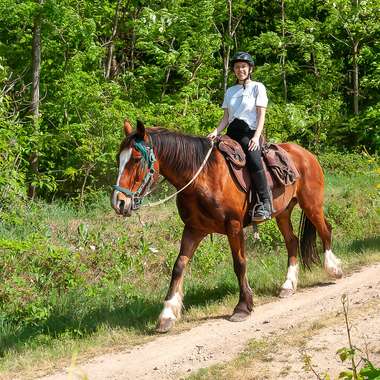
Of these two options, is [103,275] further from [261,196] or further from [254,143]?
[254,143]

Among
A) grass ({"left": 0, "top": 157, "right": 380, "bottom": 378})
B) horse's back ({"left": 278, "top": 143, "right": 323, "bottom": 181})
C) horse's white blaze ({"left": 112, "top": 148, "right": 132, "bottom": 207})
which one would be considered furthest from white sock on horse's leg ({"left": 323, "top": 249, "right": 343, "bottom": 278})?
horse's white blaze ({"left": 112, "top": 148, "right": 132, "bottom": 207})

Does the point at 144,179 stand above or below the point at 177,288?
above

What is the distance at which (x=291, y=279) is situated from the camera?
823 centimetres

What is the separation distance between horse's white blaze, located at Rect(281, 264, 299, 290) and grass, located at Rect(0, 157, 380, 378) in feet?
0.69

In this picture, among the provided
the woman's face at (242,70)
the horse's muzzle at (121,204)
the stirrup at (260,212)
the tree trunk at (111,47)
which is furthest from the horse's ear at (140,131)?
Result: the tree trunk at (111,47)

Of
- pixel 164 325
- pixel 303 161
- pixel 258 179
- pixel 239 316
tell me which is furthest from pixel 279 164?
pixel 164 325

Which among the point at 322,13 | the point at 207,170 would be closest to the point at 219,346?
the point at 207,170

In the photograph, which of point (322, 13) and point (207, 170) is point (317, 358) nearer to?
point (207, 170)

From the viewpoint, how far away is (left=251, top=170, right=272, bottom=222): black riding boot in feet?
24.0

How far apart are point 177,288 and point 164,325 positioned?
483 mm

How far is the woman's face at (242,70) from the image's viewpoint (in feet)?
23.8

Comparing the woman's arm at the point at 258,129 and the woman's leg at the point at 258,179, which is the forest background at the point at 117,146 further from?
the woman's arm at the point at 258,129

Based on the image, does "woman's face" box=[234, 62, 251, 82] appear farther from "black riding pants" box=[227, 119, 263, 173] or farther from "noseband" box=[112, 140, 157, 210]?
"noseband" box=[112, 140, 157, 210]

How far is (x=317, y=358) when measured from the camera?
5375 mm
